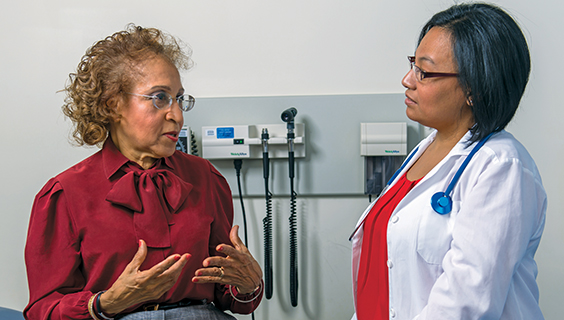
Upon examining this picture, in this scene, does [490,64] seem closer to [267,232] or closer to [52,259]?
[267,232]

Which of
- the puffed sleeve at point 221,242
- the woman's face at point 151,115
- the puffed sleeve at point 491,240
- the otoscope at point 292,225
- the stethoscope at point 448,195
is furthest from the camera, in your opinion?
the otoscope at point 292,225

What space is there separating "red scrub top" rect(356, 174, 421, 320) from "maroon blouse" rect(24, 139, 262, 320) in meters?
0.45

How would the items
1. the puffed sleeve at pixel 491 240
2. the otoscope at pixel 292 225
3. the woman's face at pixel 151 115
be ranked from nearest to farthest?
the puffed sleeve at pixel 491 240 < the woman's face at pixel 151 115 < the otoscope at pixel 292 225

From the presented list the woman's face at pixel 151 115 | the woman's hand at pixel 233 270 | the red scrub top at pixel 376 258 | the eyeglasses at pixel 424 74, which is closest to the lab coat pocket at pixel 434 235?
the red scrub top at pixel 376 258

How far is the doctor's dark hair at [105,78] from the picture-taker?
1022 millimetres

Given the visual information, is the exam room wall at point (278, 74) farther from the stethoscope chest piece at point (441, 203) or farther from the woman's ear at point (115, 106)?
the stethoscope chest piece at point (441, 203)

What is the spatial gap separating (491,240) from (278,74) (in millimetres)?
1062

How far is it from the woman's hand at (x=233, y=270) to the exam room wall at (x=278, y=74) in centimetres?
58

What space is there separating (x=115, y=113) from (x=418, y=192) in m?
0.83

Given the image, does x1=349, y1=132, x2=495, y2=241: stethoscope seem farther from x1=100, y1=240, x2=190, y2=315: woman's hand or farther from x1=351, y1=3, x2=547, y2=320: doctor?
x1=100, y1=240, x2=190, y2=315: woman's hand

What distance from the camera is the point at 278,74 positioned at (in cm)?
160

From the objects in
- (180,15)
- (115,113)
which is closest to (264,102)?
(180,15)

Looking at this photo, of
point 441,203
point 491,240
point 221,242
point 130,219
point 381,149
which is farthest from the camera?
point 381,149

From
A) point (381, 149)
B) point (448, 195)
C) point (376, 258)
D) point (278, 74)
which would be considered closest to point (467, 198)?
point (448, 195)
